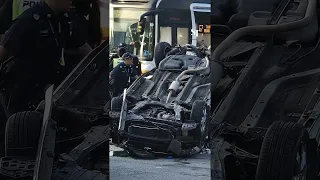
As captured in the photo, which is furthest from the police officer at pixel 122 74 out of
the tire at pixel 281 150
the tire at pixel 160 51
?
the tire at pixel 281 150

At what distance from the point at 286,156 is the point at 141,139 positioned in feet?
3.99

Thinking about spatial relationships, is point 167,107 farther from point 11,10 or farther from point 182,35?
point 11,10

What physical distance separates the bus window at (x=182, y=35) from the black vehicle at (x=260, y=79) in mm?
254

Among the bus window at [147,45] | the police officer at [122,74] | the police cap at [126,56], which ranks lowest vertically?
the police officer at [122,74]

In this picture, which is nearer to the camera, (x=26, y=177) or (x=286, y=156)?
(x=286, y=156)

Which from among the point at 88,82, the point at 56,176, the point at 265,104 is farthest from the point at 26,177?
the point at 265,104

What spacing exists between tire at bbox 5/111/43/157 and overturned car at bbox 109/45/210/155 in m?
0.64

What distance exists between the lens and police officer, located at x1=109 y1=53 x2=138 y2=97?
347 cm

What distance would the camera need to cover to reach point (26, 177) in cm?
328

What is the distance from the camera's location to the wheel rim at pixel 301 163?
309cm

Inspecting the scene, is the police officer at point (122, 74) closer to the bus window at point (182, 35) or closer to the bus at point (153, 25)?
the bus at point (153, 25)

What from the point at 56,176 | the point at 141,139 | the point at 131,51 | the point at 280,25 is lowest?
the point at 56,176

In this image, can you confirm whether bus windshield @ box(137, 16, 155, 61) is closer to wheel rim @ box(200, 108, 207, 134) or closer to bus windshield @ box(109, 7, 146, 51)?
bus windshield @ box(109, 7, 146, 51)

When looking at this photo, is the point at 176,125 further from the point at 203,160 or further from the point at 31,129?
the point at 31,129
